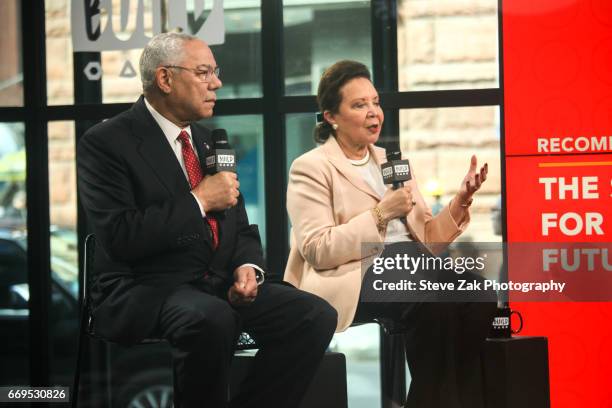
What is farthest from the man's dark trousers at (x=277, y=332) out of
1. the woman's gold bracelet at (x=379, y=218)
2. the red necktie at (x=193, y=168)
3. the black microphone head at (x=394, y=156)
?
the black microphone head at (x=394, y=156)

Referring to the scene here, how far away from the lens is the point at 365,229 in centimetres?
382

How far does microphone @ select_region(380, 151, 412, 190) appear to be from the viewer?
12.4ft

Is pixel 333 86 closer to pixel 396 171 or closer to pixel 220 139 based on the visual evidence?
pixel 396 171

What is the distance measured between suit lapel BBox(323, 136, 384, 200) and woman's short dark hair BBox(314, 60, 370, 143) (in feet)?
0.29

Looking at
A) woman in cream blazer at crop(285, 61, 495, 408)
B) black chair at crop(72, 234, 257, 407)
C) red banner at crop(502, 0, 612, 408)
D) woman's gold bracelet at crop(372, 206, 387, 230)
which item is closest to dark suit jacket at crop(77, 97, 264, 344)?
black chair at crop(72, 234, 257, 407)

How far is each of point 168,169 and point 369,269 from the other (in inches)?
38.7

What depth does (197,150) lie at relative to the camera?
144 inches

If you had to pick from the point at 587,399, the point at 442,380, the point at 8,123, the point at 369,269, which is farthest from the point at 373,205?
the point at 8,123

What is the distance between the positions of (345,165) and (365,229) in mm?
308

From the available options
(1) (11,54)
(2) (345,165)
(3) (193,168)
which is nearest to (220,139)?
(3) (193,168)

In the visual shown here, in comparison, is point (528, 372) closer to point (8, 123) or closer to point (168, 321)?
point (168, 321)

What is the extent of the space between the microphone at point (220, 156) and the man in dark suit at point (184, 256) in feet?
→ 0.12

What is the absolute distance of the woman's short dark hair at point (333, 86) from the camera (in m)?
4.10

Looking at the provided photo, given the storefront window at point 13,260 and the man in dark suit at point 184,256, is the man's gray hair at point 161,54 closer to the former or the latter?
the man in dark suit at point 184,256
